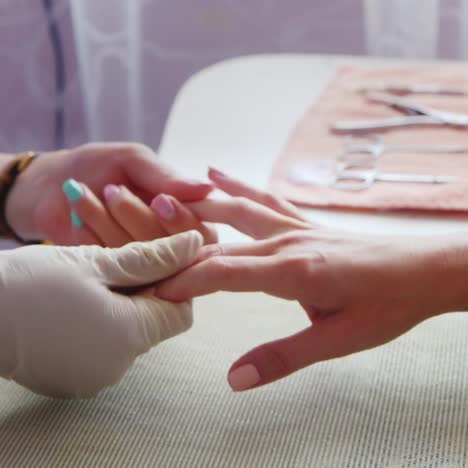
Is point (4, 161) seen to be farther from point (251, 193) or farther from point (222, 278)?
point (222, 278)

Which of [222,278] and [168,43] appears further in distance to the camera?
[168,43]

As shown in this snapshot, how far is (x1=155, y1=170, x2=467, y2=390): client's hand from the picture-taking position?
28.3 inches

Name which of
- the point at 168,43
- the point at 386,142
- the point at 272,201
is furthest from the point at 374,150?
the point at 168,43

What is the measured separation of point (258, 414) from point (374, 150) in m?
0.48

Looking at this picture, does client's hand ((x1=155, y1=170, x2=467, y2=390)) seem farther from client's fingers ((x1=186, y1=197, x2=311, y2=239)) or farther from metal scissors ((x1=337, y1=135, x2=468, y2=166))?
metal scissors ((x1=337, y1=135, x2=468, y2=166))

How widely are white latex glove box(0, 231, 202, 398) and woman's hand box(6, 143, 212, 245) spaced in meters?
0.31

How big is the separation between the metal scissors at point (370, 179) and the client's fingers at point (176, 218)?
0.17m

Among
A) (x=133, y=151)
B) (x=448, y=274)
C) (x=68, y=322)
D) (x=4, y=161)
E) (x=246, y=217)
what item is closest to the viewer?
(x=68, y=322)

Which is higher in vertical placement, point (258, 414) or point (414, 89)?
point (414, 89)

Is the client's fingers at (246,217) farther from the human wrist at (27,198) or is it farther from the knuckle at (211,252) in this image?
the human wrist at (27,198)

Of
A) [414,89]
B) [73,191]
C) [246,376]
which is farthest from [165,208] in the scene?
[414,89]

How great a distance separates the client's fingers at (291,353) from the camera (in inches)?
27.7

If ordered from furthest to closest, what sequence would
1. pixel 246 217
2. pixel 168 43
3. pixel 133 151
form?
pixel 168 43
pixel 133 151
pixel 246 217

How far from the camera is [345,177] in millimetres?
1046
